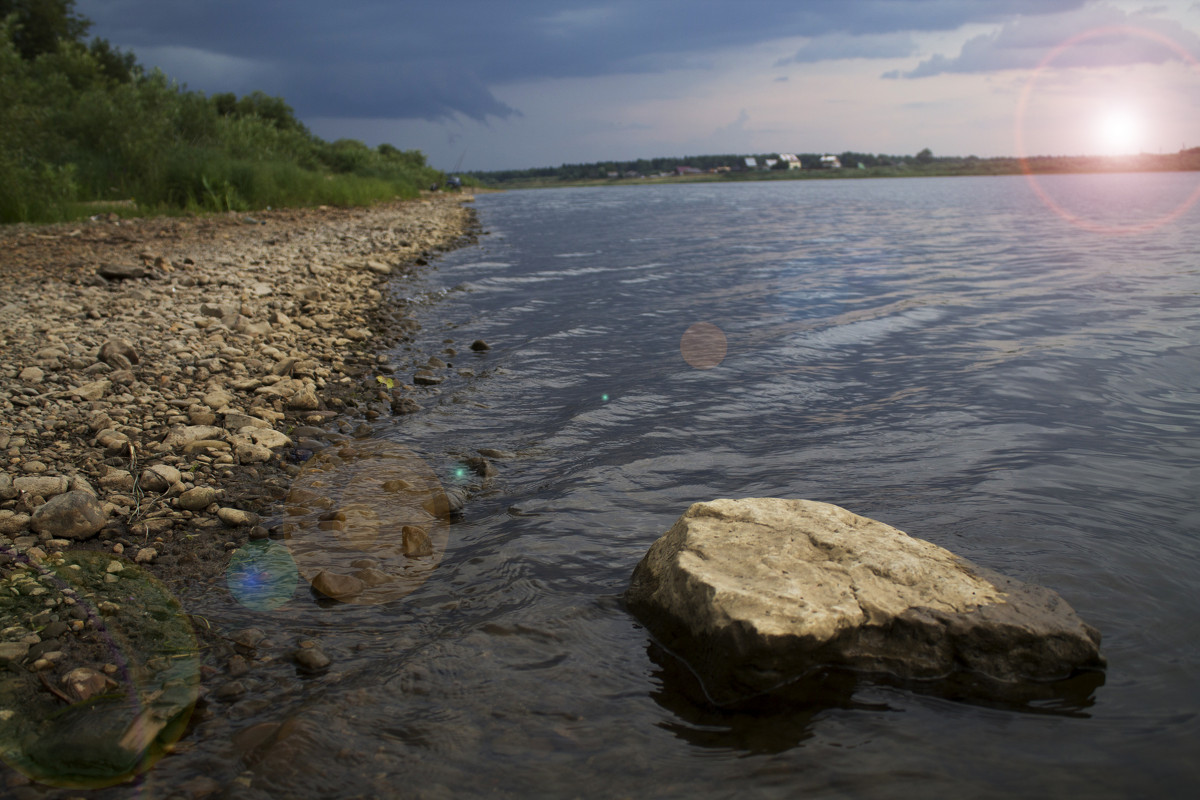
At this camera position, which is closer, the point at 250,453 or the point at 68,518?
the point at 68,518

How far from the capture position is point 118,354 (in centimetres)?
712

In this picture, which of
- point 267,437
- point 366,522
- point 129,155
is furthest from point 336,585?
point 129,155

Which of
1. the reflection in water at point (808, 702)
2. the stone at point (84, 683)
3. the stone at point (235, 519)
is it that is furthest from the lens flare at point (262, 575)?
the reflection in water at point (808, 702)

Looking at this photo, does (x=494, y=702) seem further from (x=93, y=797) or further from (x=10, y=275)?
(x=10, y=275)

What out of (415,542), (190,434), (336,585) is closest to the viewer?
(336,585)

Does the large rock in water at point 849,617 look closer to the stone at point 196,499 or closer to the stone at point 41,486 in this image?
the stone at point 196,499

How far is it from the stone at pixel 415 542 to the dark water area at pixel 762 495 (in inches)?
6.1

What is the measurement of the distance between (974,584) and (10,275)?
1240cm

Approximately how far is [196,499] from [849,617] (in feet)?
14.1

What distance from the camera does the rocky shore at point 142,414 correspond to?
3.62 m

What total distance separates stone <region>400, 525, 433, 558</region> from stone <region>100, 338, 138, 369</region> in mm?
4282

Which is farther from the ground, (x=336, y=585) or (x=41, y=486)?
(x=41, y=486)

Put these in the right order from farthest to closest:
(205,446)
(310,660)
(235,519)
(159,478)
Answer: (205,446), (159,478), (235,519), (310,660)

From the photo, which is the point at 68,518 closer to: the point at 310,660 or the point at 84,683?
the point at 84,683
